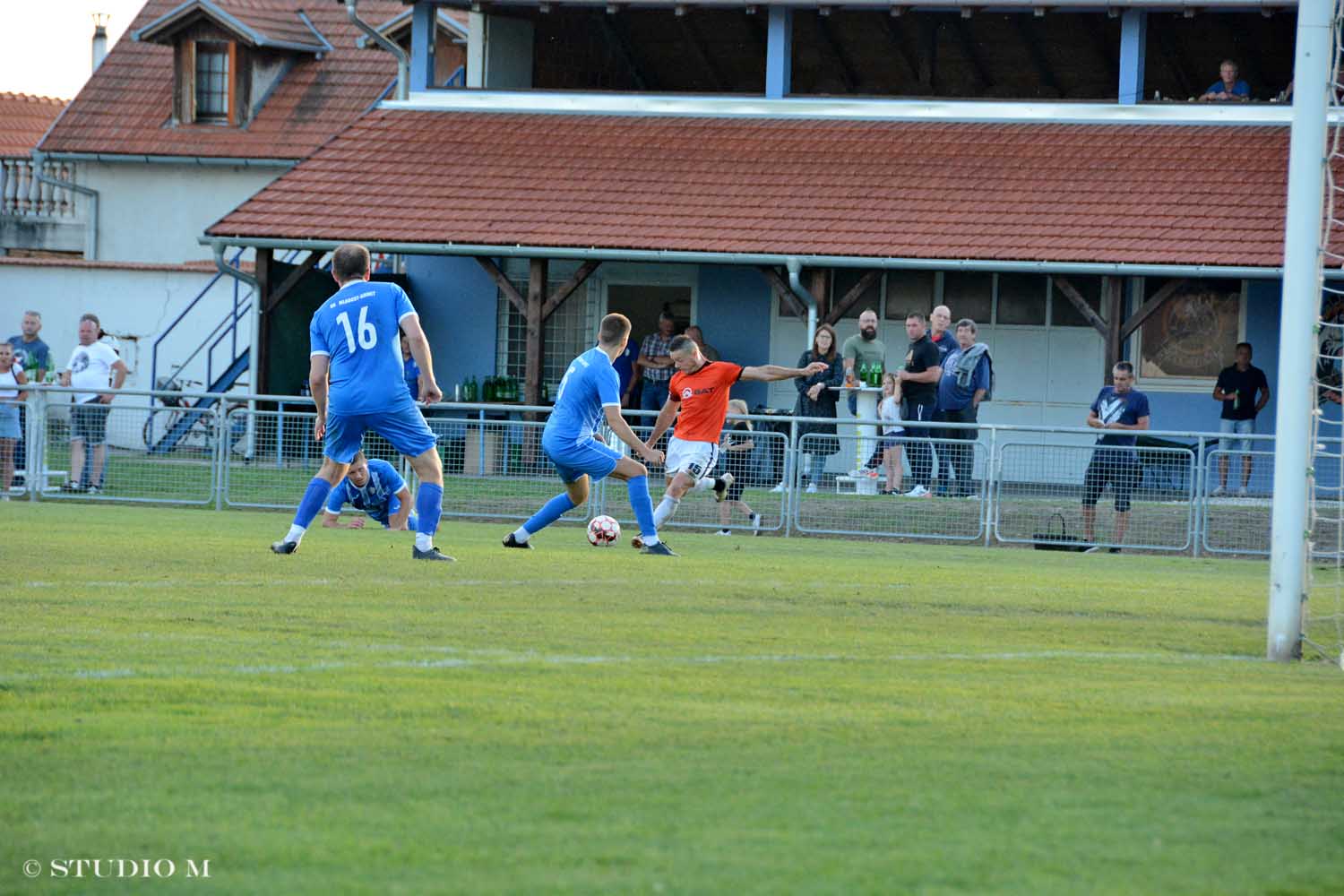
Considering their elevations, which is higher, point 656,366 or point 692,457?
point 656,366

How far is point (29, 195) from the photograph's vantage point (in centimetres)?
4097

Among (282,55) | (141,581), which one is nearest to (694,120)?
(282,55)

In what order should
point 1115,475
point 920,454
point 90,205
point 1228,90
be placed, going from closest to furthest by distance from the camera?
point 1115,475 → point 920,454 → point 1228,90 → point 90,205

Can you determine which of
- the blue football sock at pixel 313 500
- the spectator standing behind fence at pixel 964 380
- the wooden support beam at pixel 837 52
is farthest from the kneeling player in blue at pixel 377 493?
the wooden support beam at pixel 837 52

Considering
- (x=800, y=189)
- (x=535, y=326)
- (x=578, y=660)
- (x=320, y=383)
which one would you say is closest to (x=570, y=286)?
(x=535, y=326)

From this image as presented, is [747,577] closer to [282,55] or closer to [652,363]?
[652,363]

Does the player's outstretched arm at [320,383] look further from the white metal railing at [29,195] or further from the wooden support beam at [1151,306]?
the white metal railing at [29,195]

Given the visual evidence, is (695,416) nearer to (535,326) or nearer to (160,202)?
(535,326)

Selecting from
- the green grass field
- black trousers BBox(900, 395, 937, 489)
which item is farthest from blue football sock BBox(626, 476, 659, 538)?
black trousers BBox(900, 395, 937, 489)

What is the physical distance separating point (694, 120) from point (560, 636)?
1996 centimetres

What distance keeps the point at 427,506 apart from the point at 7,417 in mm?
8259

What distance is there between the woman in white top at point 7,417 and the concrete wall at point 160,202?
18882 mm

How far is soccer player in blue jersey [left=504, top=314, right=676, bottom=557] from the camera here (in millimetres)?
13930

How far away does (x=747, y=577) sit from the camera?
1254cm
